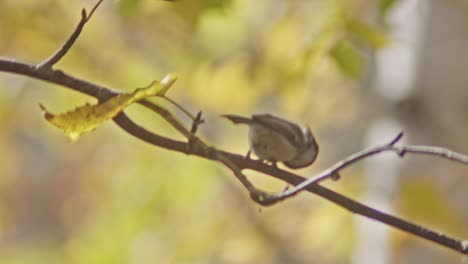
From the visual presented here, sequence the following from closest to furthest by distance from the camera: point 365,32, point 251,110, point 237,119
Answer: point 237,119 < point 365,32 < point 251,110

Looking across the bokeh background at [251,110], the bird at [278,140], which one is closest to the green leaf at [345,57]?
the bokeh background at [251,110]

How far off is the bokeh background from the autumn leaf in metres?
0.21

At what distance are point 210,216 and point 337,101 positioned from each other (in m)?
0.41

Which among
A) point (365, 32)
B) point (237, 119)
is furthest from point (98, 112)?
point (365, 32)

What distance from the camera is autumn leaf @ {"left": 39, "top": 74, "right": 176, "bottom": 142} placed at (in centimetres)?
37

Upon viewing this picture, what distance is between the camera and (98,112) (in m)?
0.38

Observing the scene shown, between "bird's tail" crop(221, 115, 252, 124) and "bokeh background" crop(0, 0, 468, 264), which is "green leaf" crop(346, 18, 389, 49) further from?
"bird's tail" crop(221, 115, 252, 124)

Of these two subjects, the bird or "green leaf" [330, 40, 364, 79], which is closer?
the bird

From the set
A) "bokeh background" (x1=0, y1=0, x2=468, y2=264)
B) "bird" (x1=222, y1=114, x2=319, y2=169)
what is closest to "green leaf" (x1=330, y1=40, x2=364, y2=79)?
"bokeh background" (x1=0, y1=0, x2=468, y2=264)

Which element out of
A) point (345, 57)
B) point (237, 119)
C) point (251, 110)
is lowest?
point (251, 110)

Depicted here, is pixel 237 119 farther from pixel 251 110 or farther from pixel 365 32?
pixel 251 110

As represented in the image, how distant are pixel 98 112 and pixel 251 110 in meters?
1.33

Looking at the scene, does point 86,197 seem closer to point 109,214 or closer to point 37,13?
point 109,214

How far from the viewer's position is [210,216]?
1.81 m
